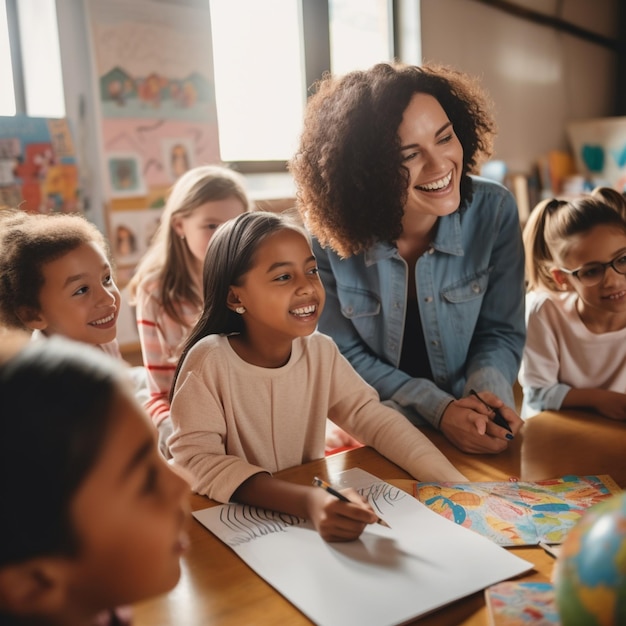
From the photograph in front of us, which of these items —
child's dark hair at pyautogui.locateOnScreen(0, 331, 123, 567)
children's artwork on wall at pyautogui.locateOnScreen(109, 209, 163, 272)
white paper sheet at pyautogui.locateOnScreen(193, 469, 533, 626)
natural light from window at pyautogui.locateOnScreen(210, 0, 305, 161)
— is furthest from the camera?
natural light from window at pyautogui.locateOnScreen(210, 0, 305, 161)

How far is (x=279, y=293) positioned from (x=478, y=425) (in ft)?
1.39

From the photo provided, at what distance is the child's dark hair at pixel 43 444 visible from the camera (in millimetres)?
475

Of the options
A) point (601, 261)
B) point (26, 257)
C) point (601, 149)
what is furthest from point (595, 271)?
point (601, 149)

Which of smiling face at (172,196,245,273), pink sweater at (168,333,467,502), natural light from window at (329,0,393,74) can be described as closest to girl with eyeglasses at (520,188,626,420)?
pink sweater at (168,333,467,502)

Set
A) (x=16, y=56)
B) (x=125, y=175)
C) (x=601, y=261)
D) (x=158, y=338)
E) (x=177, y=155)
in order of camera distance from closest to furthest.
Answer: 1. (x=601, y=261)
2. (x=158, y=338)
3. (x=16, y=56)
4. (x=125, y=175)
5. (x=177, y=155)

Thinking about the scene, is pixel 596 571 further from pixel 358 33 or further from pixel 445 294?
pixel 358 33

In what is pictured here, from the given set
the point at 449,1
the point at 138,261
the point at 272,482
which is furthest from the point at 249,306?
the point at 449,1

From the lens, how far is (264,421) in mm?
1170

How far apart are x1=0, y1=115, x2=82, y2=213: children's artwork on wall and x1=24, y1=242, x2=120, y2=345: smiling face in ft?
4.27

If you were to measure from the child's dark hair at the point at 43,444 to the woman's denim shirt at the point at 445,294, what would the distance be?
1.02 metres

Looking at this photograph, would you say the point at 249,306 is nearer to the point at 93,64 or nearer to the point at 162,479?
the point at 162,479

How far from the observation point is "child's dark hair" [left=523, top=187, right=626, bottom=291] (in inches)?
63.4

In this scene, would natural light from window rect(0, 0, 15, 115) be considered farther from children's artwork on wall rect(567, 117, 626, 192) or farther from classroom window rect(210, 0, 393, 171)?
children's artwork on wall rect(567, 117, 626, 192)

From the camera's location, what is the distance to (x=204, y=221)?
1.99 metres
